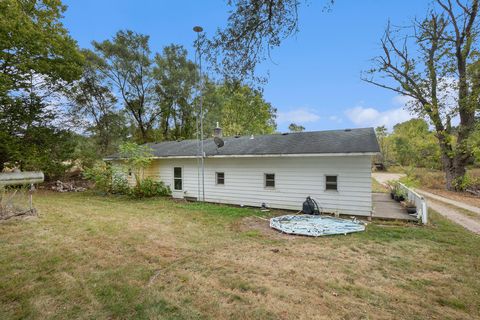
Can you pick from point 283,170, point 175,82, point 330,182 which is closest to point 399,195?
point 330,182

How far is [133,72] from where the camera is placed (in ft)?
64.0

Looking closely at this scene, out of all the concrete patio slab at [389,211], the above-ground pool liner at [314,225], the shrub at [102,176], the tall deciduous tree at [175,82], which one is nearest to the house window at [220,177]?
the above-ground pool liner at [314,225]

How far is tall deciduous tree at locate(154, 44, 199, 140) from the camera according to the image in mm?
20078

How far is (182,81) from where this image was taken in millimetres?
20391

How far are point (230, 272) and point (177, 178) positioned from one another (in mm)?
8549

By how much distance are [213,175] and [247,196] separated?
1961 mm

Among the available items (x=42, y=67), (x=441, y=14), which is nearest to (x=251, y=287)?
(x=42, y=67)

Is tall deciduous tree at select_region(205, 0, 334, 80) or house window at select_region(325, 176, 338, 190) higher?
tall deciduous tree at select_region(205, 0, 334, 80)

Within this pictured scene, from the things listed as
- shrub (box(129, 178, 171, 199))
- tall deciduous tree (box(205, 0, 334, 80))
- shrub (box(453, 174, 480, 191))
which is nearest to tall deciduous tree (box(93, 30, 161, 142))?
shrub (box(129, 178, 171, 199))

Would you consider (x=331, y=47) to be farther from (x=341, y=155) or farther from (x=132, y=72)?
(x=132, y=72)

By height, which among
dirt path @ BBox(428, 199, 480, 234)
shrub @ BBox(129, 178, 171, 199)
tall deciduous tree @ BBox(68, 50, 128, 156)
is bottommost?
dirt path @ BBox(428, 199, 480, 234)

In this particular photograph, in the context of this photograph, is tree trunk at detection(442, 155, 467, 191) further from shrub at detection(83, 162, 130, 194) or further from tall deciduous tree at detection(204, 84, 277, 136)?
shrub at detection(83, 162, 130, 194)

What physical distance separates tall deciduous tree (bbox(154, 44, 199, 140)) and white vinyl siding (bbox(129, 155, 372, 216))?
11066mm

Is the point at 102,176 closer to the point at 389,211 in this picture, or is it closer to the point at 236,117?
the point at 389,211
